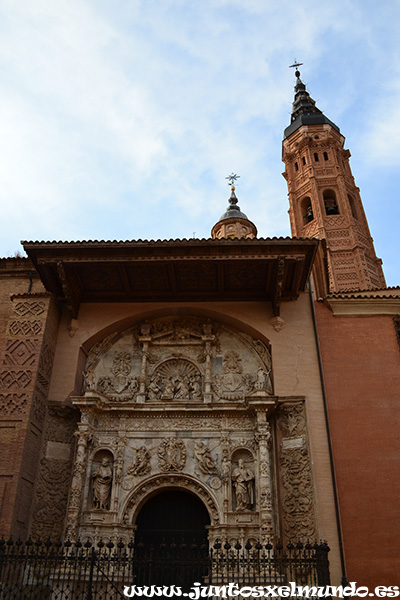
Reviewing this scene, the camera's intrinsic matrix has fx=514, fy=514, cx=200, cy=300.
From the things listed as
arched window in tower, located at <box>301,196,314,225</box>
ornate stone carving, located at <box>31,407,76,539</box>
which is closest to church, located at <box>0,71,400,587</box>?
ornate stone carving, located at <box>31,407,76,539</box>

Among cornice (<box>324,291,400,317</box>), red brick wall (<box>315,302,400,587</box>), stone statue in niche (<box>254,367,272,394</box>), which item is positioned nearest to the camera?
red brick wall (<box>315,302,400,587</box>)

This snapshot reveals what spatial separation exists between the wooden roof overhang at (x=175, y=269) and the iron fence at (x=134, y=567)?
5.28 m

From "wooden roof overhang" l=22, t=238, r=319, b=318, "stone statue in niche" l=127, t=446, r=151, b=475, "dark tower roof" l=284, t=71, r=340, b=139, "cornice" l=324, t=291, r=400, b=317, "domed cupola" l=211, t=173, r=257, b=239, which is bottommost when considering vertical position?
"stone statue in niche" l=127, t=446, r=151, b=475

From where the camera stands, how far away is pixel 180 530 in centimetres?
1042

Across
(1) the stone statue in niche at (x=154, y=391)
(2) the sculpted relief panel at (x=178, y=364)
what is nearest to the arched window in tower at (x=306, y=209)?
(2) the sculpted relief panel at (x=178, y=364)

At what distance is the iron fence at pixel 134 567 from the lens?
7.54 m

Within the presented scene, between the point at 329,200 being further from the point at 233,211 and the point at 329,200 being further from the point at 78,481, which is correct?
the point at 78,481

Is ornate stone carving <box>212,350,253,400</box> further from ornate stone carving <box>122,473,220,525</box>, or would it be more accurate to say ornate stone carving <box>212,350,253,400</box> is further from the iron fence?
the iron fence

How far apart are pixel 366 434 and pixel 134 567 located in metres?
5.27

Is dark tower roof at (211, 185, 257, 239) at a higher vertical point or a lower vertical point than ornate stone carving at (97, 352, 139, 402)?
higher

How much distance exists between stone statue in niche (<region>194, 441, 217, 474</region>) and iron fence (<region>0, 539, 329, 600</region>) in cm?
162

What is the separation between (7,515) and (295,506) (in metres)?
5.29

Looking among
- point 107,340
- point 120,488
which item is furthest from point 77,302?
point 120,488

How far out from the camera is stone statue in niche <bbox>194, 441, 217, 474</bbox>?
10.5 m
